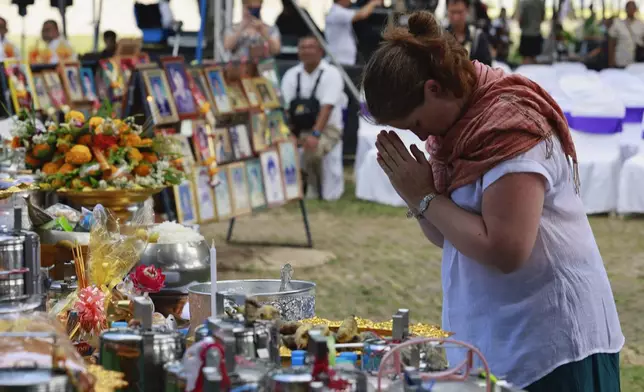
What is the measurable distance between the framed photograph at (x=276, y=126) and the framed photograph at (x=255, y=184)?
14.2 inches

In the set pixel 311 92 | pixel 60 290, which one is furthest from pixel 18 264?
pixel 311 92

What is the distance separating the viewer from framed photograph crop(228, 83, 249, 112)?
7.60 metres

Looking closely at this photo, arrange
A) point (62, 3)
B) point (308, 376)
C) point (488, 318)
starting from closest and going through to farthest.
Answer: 1. point (308, 376)
2. point (488, 318)
3. point (62, 3)

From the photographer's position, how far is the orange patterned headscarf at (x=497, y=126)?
2.11m

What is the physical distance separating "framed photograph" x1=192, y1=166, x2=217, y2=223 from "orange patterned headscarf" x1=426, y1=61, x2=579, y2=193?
4858mm

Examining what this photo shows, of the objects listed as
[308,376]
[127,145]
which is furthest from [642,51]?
[308,376]

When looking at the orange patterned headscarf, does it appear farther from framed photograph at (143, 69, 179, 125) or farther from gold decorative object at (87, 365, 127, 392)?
framed photograph at (143, 69, 179, 125)

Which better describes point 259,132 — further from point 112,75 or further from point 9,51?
point 9,51

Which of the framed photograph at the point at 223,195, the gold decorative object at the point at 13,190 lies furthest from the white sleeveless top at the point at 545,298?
the framed photograph at the point at 223,195

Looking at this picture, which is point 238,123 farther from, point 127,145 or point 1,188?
point 1,188

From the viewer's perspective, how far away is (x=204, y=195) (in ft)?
23.2

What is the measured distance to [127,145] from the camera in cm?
437

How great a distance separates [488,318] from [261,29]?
9.09 meters

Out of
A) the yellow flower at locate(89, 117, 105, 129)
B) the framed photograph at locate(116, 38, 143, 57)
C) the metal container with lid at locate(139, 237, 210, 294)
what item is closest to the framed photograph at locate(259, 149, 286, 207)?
the framed photograph at locate(116, 38, 143, 57)
